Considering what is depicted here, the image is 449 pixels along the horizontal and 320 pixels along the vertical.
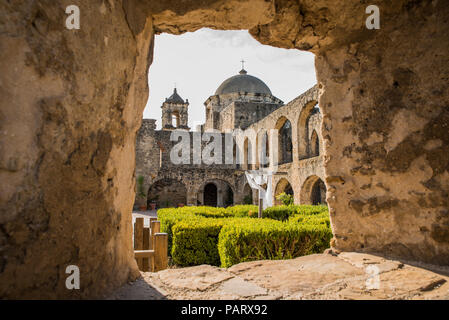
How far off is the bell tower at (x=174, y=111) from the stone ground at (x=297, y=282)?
71.0 ft

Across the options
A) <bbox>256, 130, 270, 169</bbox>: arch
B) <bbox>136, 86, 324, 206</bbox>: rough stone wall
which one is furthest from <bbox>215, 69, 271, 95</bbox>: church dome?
<bbox>256, 130, 270, 169</bbox>: arch

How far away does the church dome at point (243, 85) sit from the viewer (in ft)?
83.0

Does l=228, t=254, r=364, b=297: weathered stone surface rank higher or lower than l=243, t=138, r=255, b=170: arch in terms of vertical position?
lower

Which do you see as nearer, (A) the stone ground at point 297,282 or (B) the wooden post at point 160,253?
(A) the stone ground at point 297,282

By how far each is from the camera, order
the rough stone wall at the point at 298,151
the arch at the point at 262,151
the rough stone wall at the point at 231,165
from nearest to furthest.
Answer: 1. the rough stone wall at the point at 298,151
2. the rough stone wall at the point at 231,165
3. the arch at the point at 262,151

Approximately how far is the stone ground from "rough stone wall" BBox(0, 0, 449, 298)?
0.66ft

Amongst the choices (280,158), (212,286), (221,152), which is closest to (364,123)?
(212,286)

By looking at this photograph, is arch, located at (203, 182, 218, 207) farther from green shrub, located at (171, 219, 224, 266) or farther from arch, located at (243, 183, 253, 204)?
green shrub, located at (171, 219, 224, 266)

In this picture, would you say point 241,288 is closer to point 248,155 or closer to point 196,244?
point 196,244

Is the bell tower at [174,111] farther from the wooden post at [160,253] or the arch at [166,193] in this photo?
the wooden post at [160,253]

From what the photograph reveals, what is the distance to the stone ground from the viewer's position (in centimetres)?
145

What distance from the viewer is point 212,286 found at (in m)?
1.57

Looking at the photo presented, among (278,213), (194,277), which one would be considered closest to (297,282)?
(194,277)

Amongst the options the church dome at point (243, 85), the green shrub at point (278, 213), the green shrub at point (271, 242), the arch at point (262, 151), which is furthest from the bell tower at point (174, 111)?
the green shrub at point (271, 242)
